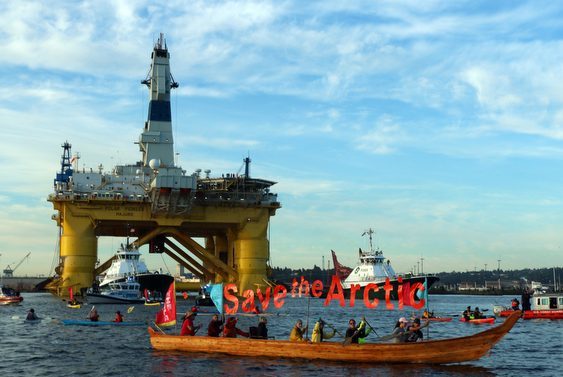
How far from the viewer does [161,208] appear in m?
70.9

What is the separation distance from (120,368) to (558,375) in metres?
16.1

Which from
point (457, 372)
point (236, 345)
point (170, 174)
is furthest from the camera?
point (170, 174)

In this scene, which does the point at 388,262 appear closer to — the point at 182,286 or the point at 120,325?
the point at 182,286

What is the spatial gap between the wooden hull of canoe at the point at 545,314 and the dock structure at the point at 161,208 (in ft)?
102

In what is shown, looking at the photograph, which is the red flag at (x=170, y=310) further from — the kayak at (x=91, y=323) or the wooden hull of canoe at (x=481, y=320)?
the wooden hull of canoe at (x=481, y=320)

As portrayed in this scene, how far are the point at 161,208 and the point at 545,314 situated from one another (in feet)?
125

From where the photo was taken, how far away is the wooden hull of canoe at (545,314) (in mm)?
52250

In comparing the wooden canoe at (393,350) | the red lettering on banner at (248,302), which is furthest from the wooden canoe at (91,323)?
the wooden canoe at (393,350)

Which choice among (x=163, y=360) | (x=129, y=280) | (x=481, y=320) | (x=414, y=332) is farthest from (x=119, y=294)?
(x=414, y=332)

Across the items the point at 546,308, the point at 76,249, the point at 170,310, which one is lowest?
the point at 546,308

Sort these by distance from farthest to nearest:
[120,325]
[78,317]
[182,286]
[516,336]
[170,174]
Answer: [182,286] → [170,174] → [78,317] → [120,325] → [516,336]

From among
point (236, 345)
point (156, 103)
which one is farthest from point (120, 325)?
point (156, 103)

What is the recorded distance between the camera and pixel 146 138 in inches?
3147

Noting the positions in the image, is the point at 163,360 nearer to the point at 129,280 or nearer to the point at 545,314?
the point at 545,314
